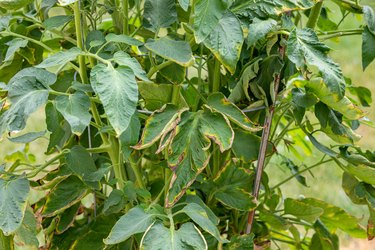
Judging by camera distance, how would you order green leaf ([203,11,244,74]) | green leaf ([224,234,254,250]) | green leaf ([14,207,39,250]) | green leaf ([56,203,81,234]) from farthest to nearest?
green leaf ([56,203,81,234]) → green leaf ([224,234,254,250]) → green leaf ([14,207,39,250]) → green leaf ([203,11,244,74])

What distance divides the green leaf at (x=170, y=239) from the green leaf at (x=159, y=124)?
14cm

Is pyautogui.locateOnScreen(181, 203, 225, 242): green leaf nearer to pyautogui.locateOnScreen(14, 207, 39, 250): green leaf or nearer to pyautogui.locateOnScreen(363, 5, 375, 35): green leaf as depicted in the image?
pyautogui.locateOnScreen(14, 207, 39, 250): green leaf

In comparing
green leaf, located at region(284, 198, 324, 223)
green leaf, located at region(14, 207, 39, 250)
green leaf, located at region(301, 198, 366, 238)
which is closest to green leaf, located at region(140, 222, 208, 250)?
green leaf, located at region(14, 207, 39, 250)

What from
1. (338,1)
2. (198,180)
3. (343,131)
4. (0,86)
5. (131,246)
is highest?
(338,1)

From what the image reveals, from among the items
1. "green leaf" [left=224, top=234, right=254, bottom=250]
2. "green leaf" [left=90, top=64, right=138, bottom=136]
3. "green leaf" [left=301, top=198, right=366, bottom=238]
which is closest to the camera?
"green leaf" [left=90, top=64, right=138, bottom=136]

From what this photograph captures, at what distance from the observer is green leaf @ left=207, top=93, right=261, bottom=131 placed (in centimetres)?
118

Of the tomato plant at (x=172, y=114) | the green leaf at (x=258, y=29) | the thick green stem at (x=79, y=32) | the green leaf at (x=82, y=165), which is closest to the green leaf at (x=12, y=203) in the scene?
the tomato plant at (x=172, y=114)

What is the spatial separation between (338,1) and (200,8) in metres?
0.40

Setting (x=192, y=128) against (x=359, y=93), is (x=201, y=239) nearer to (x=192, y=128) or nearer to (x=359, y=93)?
(x=192, y=128)

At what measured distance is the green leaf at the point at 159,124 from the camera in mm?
1139

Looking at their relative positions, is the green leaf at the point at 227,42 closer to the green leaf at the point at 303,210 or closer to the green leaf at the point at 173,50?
the green leaf at the point at 173,50

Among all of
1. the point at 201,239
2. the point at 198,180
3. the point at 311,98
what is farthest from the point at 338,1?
the point at 201,239

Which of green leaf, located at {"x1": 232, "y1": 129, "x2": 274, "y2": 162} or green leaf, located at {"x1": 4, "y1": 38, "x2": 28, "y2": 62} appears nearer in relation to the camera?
green leaf, located at {"x1": 4, "y1": 38, "x2": 28, "y2": 62}

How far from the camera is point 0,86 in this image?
1.16 metres
